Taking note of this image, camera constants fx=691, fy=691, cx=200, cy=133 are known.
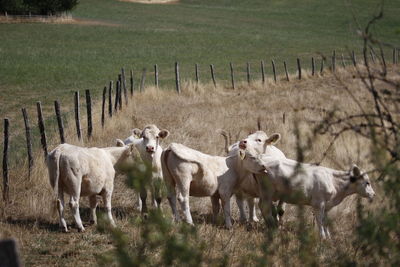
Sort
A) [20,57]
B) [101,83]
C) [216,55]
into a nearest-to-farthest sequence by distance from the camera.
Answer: [101,83] → [20,57] → [216,55]

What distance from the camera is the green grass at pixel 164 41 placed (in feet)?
132

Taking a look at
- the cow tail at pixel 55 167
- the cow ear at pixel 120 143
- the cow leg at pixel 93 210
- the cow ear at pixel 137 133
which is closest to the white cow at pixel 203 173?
the cow leg at pixel 93 210

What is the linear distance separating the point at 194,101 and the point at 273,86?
7.71 metres

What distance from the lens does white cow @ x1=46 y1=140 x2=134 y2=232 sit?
32.5 ft

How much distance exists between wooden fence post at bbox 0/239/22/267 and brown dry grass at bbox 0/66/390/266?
2.06 meters

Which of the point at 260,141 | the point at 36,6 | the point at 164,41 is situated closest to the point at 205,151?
the point at 260,141

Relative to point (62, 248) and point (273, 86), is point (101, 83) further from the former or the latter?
point (62, 248)

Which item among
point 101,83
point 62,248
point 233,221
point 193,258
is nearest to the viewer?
point 193,258

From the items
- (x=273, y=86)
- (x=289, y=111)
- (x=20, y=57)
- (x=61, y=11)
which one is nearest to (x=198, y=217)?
(x=289, y=111)

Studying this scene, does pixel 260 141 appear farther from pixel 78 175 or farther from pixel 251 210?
pixel 78 175

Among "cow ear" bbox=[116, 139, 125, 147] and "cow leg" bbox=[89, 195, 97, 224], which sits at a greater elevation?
"cow ear" bbox=[116, 139, 125, 147]

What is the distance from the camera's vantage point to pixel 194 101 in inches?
997

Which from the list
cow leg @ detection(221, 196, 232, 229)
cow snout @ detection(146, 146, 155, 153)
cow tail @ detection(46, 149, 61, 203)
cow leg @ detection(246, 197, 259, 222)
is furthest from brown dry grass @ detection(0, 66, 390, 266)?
cow snout @ detection(146, 146, 155, 153)

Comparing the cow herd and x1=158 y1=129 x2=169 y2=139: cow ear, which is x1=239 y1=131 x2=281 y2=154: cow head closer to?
the cow herd
